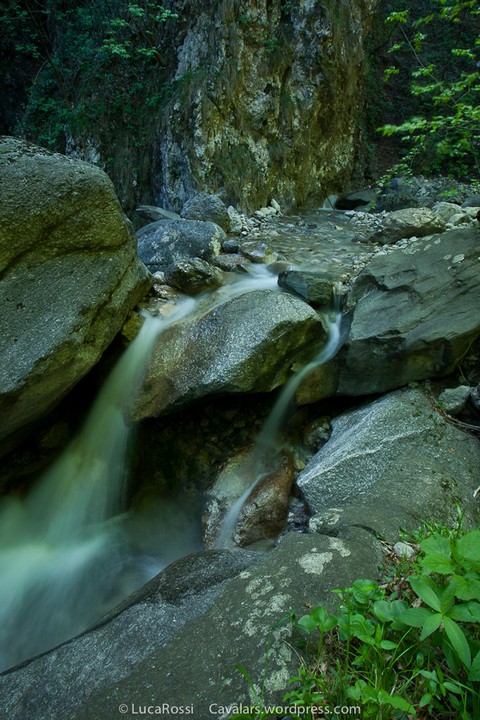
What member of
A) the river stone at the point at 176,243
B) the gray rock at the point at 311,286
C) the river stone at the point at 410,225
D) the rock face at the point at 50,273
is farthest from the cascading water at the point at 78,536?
the river stone at the point at 410,225

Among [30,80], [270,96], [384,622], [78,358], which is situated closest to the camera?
[384,622]

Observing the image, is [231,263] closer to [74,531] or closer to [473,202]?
[74,531]

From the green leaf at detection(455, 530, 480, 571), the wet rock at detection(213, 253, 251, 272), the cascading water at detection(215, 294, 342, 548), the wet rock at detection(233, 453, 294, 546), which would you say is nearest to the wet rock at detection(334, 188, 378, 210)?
the wet rock at detection(213, 253, 251, 272)

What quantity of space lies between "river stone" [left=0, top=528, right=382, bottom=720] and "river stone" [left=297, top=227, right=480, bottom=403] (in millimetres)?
2057

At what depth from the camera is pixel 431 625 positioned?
1.33 m

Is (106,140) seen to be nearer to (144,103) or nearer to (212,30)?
(144,103)

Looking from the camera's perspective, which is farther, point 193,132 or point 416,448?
point 193,132

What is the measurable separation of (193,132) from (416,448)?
735 cm

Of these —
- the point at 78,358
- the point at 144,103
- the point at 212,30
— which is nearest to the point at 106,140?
the point at 144,103

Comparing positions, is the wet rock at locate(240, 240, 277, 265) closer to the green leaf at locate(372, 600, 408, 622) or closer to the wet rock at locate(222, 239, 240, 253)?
the wet rock at locate(222, 239, 240, 253)

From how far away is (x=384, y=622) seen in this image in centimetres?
155

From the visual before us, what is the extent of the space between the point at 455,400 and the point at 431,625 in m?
2.75

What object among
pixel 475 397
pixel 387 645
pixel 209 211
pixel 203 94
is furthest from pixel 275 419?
pixel 203 94

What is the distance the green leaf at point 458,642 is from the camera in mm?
1261
